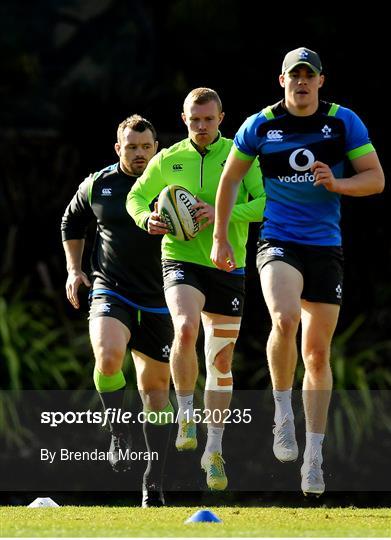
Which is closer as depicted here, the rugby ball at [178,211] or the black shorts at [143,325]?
the rugby ball at [178,211]

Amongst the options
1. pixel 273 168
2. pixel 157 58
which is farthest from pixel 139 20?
pixel 273 168

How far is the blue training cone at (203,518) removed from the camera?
9875mm

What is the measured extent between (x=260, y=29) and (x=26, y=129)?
2.94 m

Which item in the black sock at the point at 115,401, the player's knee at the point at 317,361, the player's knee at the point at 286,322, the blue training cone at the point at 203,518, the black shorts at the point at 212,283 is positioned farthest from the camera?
the black sock at the point at 115,401

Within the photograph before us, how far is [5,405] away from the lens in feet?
50.7

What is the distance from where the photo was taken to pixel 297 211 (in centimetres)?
1018

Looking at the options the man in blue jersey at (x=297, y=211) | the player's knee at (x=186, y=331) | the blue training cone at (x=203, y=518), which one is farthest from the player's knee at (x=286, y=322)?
the blue training cone at (x=203, y=518)

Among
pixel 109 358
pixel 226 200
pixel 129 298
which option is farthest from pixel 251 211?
pixel 109 358

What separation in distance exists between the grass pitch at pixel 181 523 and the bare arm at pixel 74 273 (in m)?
1.50

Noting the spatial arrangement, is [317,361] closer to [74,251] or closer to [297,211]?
[297,211]

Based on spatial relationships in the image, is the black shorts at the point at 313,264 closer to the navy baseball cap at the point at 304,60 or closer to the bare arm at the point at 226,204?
the bare arm at the point at 226,204

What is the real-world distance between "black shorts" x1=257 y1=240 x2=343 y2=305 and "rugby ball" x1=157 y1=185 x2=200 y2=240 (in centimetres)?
53

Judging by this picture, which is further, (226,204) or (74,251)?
(74,251)

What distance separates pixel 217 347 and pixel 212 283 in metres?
0.45
